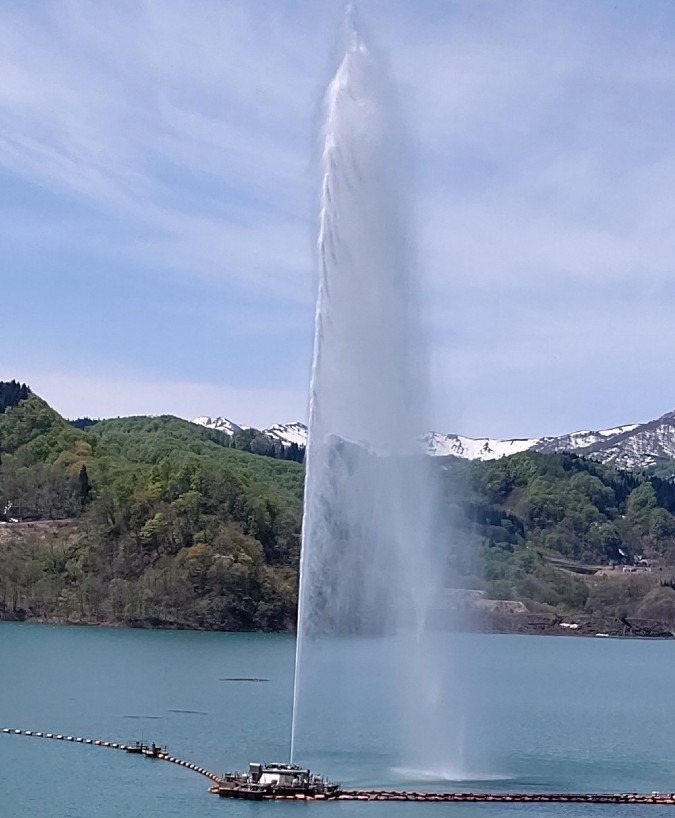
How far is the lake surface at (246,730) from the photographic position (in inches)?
1982

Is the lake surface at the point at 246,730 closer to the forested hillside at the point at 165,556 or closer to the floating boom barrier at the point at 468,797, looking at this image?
the floating boom barrier at the point at 468,797

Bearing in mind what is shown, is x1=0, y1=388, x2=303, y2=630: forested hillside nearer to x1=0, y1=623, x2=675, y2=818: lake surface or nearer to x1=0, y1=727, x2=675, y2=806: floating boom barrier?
x1=0, y1=623, x2=675, y2=818: lake surface

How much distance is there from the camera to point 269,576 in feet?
543

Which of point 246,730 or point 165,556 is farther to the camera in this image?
point 165,556

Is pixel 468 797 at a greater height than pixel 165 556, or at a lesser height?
lesser

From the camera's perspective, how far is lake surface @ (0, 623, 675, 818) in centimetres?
5034

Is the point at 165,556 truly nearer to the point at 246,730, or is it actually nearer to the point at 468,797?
the point at 246,730

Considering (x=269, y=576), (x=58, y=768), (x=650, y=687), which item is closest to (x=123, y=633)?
(x=269, y=576)

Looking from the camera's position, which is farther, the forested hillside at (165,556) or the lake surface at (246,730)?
the forested hillside at (165,556)

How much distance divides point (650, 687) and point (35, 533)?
83.1 metres

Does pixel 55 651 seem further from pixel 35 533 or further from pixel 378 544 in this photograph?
pixel 378 544

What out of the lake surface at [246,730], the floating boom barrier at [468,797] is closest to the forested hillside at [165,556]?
the lake surface at [246,730]

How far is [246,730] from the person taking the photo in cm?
7031

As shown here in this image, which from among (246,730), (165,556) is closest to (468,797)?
(246,730)
